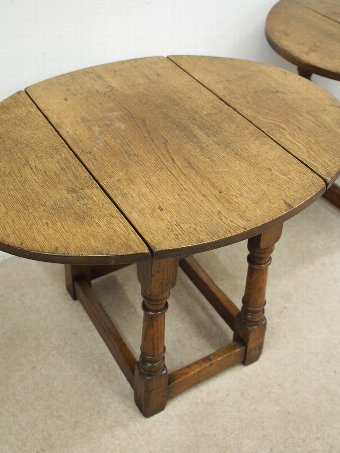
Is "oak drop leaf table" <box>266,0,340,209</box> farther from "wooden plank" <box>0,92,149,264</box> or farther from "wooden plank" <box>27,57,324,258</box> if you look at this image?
"wooden plank" <box>0,92,149,264</box>

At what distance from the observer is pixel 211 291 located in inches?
65.1

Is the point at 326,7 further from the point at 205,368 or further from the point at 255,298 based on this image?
the point at 205,368

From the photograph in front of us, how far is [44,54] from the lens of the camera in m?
1.60

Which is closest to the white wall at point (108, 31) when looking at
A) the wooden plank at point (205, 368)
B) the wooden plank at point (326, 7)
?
the wooden plank at point (326, 7)

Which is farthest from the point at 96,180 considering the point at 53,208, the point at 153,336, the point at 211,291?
the point at 211,291

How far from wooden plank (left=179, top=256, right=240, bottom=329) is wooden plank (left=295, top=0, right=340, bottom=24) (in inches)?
37.8

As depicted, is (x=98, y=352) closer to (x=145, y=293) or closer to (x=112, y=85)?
(x=145, y=293)

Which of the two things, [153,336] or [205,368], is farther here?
[205,368]

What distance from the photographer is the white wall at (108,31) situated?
1.53 meters

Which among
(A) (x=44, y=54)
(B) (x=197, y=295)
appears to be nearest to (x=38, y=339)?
(B) (x=197, y=295)

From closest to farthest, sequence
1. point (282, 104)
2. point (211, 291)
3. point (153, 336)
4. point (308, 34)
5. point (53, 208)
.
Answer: point (53, 208) → point (153, 336) → point (282, 104) → point (211, 291) → point (308, 34)

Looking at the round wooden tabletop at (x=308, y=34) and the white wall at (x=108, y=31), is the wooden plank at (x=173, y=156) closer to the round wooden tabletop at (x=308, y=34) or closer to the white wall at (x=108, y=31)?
the white wall at (x=108, y=31)

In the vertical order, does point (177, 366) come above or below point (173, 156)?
below

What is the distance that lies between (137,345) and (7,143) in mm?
741
